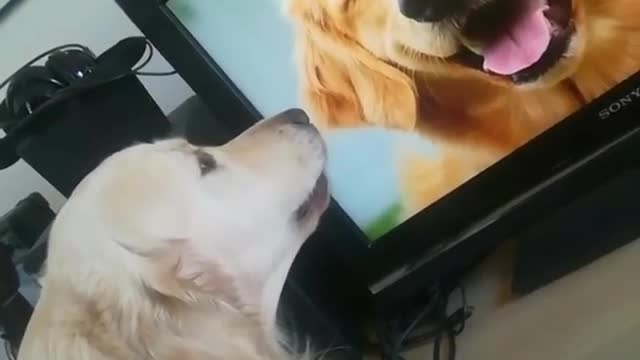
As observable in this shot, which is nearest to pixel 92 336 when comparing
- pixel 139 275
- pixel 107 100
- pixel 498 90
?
pixel 139 275

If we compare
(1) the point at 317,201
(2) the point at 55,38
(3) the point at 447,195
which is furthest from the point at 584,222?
(2) the point at 55,38

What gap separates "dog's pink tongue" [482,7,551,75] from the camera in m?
0.95

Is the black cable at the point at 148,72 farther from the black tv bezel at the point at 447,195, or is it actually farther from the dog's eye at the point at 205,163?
the dog's eye at the point at 205,163

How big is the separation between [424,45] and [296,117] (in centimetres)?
16

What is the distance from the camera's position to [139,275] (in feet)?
3.34

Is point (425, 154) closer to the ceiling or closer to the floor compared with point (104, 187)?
closer to the floor

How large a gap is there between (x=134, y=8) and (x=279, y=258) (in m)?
0.29

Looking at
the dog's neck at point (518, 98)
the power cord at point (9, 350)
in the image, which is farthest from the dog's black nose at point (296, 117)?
the power cord at point (9, 350)

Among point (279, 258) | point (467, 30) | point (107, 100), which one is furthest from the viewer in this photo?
point (107, 100)

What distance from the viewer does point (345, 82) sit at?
107 centimetres

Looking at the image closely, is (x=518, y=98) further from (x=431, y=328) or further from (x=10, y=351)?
(x=10, y=351)

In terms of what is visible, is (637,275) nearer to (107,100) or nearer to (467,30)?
(467,30)

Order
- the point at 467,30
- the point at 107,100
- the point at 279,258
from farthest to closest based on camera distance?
the point at 107,100
the point at 279,258
the point at 467,30

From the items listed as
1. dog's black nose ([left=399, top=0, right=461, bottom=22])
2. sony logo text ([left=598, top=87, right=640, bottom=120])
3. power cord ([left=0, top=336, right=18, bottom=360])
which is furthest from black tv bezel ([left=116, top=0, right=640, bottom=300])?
power cord ([left=0, top=336, right=18, bottom=360])
